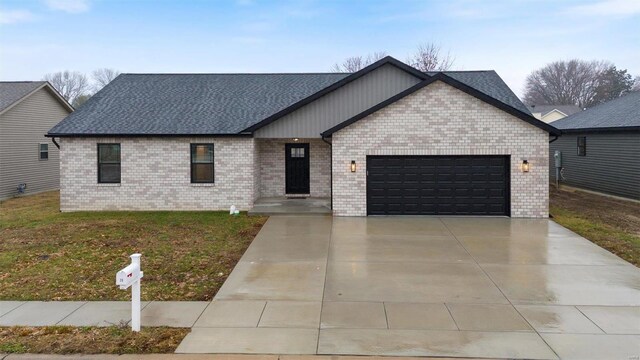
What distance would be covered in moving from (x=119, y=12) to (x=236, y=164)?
13.6 m

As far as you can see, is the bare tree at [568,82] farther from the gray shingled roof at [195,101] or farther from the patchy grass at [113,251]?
the patchy grass at [113,251]

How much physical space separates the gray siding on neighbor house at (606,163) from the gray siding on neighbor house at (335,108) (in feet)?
33.7

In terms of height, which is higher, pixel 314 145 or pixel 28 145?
pixel 28 145

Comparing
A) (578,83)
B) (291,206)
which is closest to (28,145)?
(291,206)

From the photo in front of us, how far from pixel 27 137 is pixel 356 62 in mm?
36969

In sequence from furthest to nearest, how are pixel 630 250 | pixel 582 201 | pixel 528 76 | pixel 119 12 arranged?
pixel 528 76 → pixel 119 12 → pixel 582 201 → pixel 630 250

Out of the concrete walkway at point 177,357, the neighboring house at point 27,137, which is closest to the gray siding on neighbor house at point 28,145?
the neighboring house at point 27,137

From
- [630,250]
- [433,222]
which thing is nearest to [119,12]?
[433,222]

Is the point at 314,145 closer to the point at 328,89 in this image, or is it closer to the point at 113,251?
the point at 328,89

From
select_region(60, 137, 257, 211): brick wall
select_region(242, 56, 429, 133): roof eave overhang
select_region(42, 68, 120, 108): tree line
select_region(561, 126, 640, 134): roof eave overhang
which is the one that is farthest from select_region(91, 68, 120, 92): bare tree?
select_region(561, 126, 640, 134): roof eave overhang

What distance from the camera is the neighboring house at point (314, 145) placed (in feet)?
47.4

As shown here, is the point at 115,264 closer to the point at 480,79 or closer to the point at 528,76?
the point at 480,79

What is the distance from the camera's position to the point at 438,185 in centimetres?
1481

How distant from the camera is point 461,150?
1459cm
